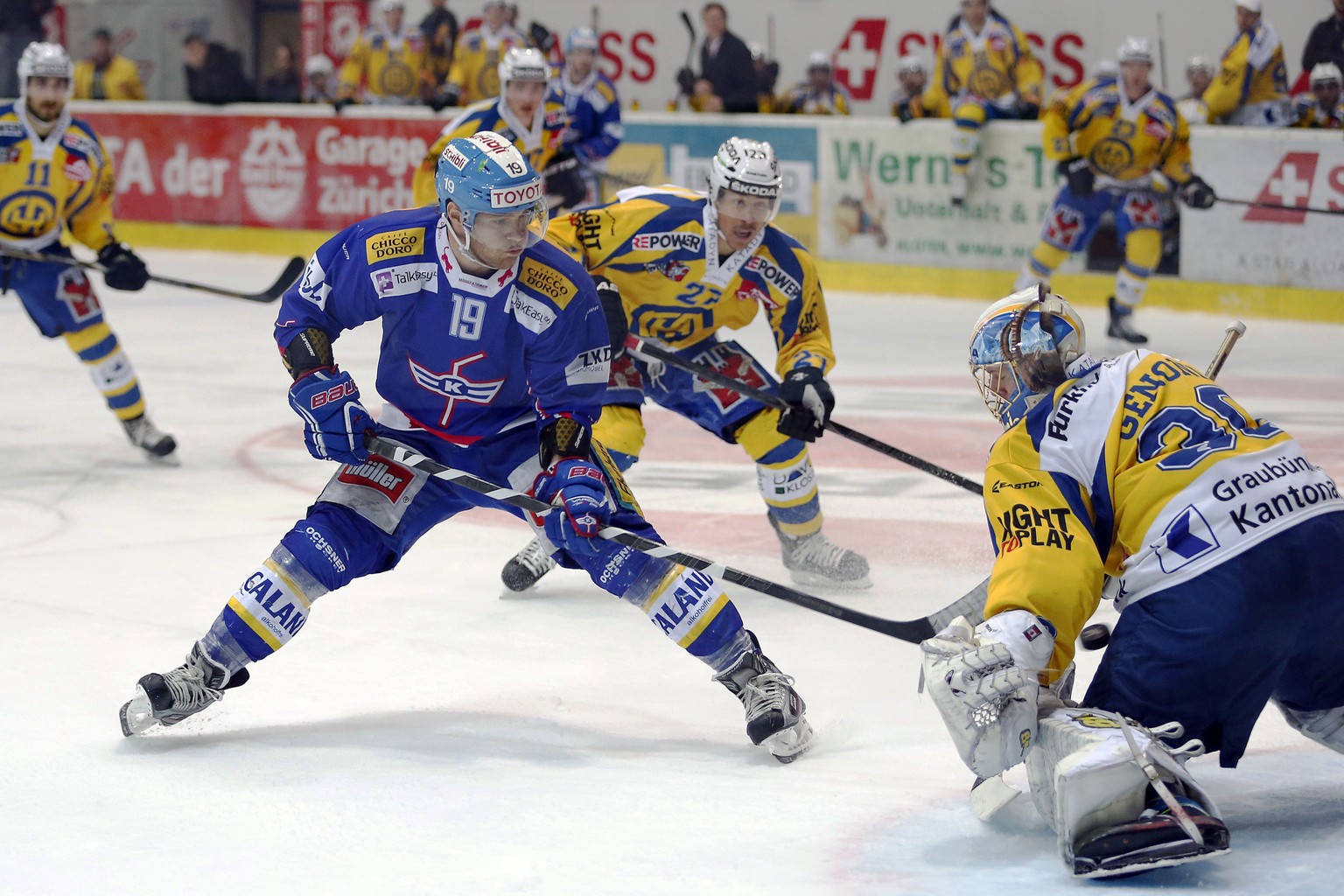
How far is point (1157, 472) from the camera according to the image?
2658mm

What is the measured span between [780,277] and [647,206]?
1.35 ft

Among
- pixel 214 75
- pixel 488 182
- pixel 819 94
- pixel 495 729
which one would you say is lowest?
pixel 495 729

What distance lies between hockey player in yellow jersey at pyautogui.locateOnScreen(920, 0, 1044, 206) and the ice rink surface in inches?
197

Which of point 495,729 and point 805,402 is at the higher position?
point 805,402

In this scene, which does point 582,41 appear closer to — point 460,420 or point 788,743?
point 460,420

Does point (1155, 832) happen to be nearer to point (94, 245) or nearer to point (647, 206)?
point (647, 206)

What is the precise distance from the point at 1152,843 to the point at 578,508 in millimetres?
1302

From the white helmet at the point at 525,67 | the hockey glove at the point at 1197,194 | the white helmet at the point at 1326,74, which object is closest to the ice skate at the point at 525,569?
the white helmet at the point at 525,67

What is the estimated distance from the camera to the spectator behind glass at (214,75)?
530 inches

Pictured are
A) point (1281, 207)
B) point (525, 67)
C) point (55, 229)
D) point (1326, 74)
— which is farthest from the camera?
point (1326, 74)

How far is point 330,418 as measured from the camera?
3.55 metres

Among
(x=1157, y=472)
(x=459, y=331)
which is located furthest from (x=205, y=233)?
(x=1157, y=472)

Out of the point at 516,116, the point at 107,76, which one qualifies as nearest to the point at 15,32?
the point at 107,76

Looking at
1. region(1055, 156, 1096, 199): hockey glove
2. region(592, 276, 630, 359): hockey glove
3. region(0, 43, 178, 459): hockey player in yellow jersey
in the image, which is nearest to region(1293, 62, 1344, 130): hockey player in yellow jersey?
region(1055, 156, 1096, 199): hockey glove
